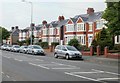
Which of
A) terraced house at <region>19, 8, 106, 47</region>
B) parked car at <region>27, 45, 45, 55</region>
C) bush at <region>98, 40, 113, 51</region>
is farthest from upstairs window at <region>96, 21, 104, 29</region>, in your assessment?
parked car at <region>27, 45, 45, 55</region>

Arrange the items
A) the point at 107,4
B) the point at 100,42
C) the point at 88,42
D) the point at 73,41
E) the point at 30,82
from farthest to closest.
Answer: the point at 88,42, the point at 73,41, the point at 100,42, the point at 107,4, the point at 30,82

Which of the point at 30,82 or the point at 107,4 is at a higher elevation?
the point at 107,4

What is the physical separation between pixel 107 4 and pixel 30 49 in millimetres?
22221

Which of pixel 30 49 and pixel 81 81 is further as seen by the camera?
pixel 30 49

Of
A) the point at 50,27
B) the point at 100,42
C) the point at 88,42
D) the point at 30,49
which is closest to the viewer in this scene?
the point at 100,42

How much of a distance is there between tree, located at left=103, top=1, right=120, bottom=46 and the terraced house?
2859 cm

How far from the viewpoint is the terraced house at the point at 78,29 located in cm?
6719

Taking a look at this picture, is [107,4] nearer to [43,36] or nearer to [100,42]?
[100,42]

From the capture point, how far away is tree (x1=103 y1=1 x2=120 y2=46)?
93.5 ft

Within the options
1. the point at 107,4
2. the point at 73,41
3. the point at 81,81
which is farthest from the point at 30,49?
the point at 81,81

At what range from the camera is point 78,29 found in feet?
242

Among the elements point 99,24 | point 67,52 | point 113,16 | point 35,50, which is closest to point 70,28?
point 99,24

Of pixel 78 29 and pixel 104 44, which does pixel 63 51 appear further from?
pixel 78 29

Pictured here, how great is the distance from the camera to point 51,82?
13789mm
